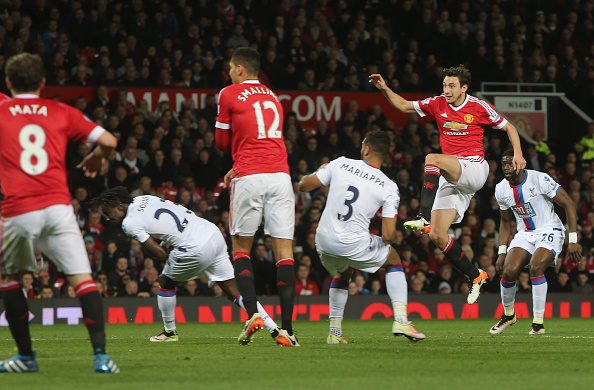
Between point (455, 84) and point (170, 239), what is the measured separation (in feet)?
12.1

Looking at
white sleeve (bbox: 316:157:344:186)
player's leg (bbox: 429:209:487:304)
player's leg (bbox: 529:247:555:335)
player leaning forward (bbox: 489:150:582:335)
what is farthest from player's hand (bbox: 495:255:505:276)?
white sleeve (bbox: 316:157:344:186)

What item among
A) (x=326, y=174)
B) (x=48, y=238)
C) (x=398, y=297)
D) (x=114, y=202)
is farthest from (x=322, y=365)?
(x=114, y=202)

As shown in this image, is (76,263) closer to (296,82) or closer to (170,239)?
(170,239)

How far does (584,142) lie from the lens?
71.8 feet

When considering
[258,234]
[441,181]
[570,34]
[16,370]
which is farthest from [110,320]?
[570,34]

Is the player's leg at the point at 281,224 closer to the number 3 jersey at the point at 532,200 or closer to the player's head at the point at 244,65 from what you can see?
the player's head at the point at 244,65

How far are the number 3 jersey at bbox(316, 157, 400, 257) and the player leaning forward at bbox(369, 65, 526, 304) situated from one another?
1.68 meters

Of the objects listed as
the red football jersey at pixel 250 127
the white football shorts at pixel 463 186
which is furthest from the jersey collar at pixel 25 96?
the white football shorts at pixel 463 186

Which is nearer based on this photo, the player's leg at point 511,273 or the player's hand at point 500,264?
the player's leg at point 511,273

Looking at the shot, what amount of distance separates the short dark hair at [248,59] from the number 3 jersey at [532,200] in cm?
522

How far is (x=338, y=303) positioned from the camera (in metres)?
9.26

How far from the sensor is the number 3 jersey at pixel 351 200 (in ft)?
29.2

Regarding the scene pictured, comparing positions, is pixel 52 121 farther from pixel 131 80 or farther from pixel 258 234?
pixel 131 80

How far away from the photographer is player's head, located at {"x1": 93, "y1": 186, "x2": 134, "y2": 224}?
9.60 metres
